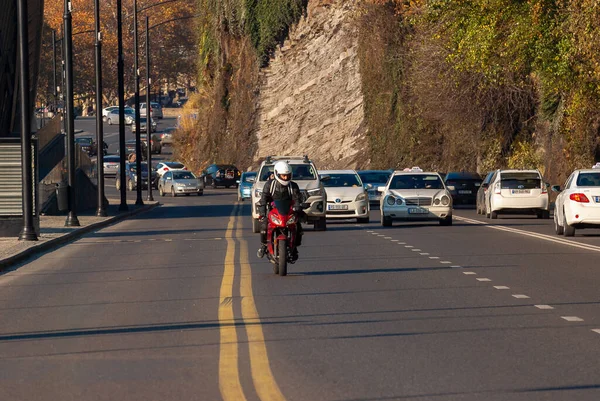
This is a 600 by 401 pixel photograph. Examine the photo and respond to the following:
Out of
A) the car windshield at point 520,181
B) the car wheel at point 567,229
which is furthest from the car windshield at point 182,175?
the car wheel at point 567,229

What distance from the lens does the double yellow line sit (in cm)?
877

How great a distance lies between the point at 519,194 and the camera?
3603 centimetres

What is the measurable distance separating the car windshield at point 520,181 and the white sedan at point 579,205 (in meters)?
8.60

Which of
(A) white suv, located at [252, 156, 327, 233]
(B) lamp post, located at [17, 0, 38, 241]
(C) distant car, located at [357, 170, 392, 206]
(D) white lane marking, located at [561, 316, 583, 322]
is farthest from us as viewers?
(C) distant car, located at [357, 170, 392, 206]

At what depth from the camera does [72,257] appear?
22781mm

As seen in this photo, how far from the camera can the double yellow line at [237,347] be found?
8.77m

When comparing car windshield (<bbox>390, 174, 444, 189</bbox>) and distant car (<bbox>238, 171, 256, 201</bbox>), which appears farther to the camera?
distant car (<bbox>238, 171, 256, 201</bbox>)

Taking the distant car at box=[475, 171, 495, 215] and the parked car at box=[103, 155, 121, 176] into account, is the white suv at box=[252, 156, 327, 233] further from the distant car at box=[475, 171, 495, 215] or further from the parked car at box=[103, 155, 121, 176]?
the parked car at box=[103, 155, 121, 176]

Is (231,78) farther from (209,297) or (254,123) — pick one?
(209,297)

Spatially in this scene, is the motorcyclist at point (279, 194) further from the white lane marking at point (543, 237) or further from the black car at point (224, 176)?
the black car at point (224, 176)

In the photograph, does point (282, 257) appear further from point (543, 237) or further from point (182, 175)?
point (182, 175)

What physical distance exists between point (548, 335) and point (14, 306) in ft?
20.8

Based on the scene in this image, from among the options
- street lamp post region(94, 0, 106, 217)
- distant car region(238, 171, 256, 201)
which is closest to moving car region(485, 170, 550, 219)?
street lamp post region(94, 0, 106, 217)

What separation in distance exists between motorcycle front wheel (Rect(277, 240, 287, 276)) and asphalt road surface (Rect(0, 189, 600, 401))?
134 millimetres
